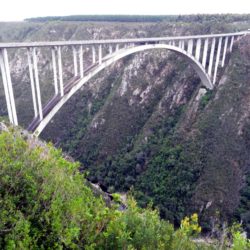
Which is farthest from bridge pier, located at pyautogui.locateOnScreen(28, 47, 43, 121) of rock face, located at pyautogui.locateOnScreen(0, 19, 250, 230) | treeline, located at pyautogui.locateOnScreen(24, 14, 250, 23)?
treeline, located at pyautogui.locateOnScreen(24, 14, 250, 23)

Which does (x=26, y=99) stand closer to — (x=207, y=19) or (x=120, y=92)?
(x=120, y=92)

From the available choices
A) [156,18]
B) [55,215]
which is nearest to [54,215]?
[55,215]

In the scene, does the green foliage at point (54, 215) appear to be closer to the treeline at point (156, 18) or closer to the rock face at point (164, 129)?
the rock face at point (164, 129)

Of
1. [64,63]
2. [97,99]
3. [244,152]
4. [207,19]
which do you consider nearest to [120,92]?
[97,99]

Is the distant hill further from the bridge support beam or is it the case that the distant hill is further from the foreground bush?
the foreground bush

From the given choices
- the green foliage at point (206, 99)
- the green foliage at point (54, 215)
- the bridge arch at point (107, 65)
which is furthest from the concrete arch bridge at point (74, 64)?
the green foliage at point (54, 215)
